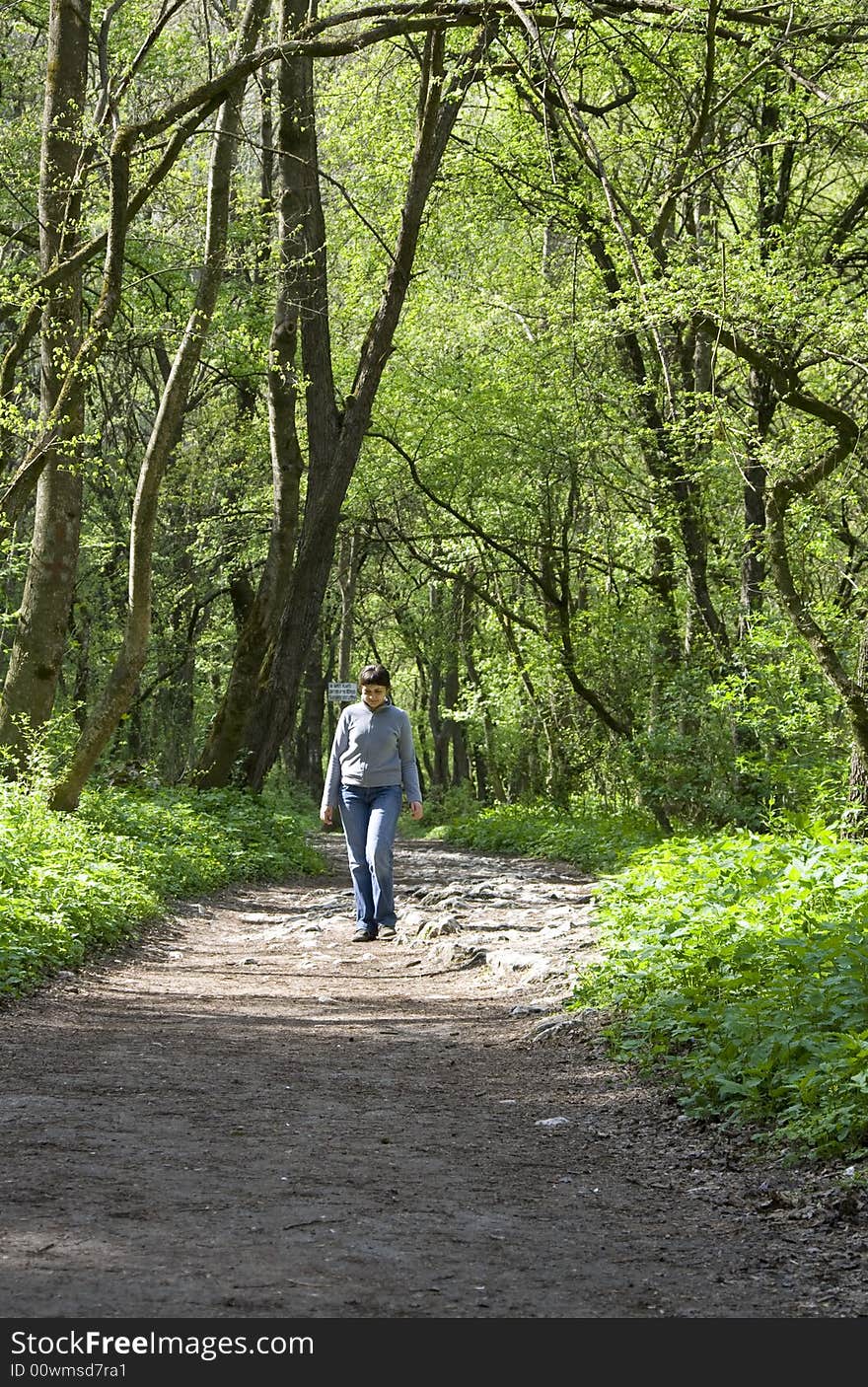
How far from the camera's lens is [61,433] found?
39.4ft

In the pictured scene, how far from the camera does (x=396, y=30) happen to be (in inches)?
390

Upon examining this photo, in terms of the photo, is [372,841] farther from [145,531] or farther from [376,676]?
[145,531]

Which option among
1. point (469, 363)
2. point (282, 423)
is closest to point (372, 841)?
point (282, 423)

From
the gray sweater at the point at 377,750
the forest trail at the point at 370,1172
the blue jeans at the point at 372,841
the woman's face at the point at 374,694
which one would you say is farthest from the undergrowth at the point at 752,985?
the woman's face at the point at 374,694

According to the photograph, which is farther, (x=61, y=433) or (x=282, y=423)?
(x=282, y=423)

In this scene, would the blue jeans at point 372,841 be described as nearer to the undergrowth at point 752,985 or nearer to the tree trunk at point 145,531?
the undergrowth at point 752,985

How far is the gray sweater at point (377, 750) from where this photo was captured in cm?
1106

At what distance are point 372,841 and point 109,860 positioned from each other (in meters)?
2.49

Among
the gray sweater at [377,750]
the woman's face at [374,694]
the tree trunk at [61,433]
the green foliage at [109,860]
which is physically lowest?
the green foliage at [109,860]

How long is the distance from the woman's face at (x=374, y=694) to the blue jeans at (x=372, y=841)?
70 cm

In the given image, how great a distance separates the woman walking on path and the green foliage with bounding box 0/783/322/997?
185 centimetres

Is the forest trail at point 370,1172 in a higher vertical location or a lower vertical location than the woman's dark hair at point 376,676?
lower

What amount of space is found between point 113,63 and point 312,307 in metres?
5.46

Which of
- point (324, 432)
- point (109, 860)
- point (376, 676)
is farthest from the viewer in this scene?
point (324, 432)
